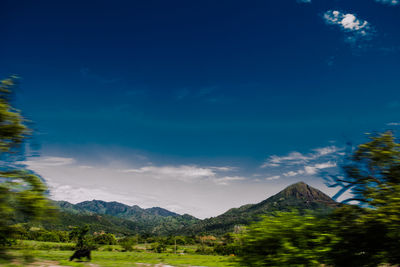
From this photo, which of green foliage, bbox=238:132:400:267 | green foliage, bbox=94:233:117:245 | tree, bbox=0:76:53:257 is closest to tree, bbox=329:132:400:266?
green foliage, bbox=238:132:400:267

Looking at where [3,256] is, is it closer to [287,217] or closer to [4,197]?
[4,197]

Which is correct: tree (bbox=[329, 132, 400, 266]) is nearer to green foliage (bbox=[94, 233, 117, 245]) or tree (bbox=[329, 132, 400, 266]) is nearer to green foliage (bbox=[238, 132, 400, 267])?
green foliage (bbox=[238, 132, 400, 267])

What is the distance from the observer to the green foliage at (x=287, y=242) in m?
5.86

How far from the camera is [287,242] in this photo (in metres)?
6.01

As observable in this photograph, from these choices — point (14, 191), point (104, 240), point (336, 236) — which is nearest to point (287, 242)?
point (336, 236)

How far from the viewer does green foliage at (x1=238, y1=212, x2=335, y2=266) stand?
19.2ft

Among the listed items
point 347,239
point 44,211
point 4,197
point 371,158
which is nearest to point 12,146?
point 4,197

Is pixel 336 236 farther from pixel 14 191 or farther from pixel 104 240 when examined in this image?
pixel 104 240

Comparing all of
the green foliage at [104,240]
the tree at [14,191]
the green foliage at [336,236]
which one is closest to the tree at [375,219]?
the green foliage at [336,236]

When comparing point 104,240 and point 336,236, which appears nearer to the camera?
point 336,236

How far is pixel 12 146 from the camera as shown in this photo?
6023mm

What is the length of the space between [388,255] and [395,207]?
1367 mm

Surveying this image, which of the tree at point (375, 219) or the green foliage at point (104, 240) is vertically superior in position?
the tree at point (375, 219)

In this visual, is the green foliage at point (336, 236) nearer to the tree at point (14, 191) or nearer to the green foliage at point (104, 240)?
the tree at point (14, 191)
